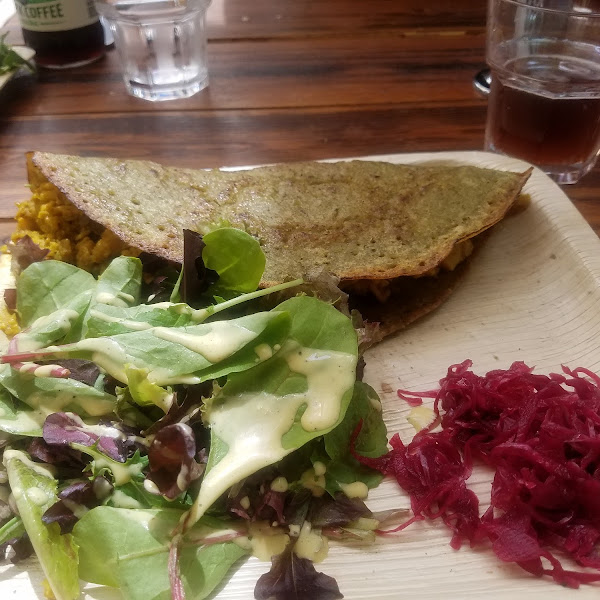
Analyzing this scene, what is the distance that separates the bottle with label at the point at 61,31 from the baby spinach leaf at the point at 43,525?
7.03ft

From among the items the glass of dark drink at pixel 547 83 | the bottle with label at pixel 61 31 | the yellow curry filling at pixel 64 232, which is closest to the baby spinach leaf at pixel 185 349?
the yellow curry filling at pixel 64 232

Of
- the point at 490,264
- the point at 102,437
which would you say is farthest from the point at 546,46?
the point at 102,437

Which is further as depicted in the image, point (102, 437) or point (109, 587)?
point (102, 437)

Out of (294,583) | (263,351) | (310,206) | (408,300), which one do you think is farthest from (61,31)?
(294,583)

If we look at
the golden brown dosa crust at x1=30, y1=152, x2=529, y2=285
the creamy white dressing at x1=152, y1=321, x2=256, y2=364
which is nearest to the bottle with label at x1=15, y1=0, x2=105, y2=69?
the golden brown dosa crust at x1=30, y1=152, x2=529, y2=285

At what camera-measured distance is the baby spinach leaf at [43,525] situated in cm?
94

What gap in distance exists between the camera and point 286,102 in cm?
262

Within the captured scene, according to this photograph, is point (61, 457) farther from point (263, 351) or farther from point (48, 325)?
point (263, 351)

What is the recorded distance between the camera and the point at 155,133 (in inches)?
94.5

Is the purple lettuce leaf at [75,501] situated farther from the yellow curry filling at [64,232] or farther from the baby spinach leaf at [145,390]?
the yellow curry filling at [64,232]

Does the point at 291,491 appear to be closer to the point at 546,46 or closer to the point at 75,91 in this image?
the point at 546,46

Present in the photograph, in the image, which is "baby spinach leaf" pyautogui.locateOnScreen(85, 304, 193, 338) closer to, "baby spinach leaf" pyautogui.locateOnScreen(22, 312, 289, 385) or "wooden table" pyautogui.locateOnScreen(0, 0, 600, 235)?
"baby spinach leaf" pyautogui.locateOnScreen(22, 312, 289, 385)

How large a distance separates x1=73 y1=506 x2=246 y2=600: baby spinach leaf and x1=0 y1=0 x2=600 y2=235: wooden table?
121 centimetres

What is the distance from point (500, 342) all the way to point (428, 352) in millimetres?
164
